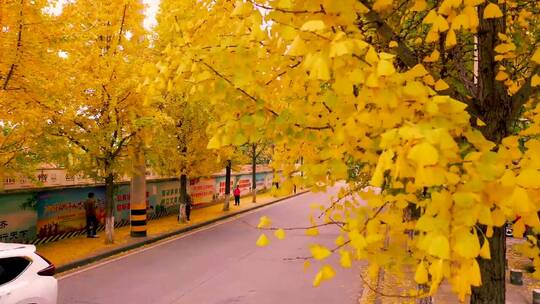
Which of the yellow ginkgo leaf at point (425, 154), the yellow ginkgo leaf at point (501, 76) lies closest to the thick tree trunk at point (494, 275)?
the yellow ginkgo leaf at point (501, 76)

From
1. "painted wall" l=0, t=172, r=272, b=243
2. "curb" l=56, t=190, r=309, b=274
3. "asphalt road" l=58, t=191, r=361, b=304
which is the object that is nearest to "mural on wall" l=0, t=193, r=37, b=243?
"painted wall" l=0, t=172, r=272, b=243

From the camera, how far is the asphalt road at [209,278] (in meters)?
9.73

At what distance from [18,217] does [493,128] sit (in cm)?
1496

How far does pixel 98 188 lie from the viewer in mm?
18281

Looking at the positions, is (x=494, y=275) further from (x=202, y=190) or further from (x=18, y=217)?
(x=202, y=190)

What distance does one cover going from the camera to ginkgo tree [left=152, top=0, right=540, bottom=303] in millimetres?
1775

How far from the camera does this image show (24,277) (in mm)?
6703

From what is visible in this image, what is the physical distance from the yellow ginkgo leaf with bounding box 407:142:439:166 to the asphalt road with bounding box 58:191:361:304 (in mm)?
8513

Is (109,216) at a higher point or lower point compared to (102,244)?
higher

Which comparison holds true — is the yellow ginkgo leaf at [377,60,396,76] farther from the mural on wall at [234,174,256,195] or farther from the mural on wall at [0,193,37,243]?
the mural on wall at [234,174,256,195]

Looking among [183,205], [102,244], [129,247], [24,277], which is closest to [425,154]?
[24,277]

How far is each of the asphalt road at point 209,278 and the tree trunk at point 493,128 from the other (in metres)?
6.65

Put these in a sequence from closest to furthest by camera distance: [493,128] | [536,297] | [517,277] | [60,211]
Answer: [493,128] < [536,297] < [517,277] < [60,211]

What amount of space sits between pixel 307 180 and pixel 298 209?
25.0m
